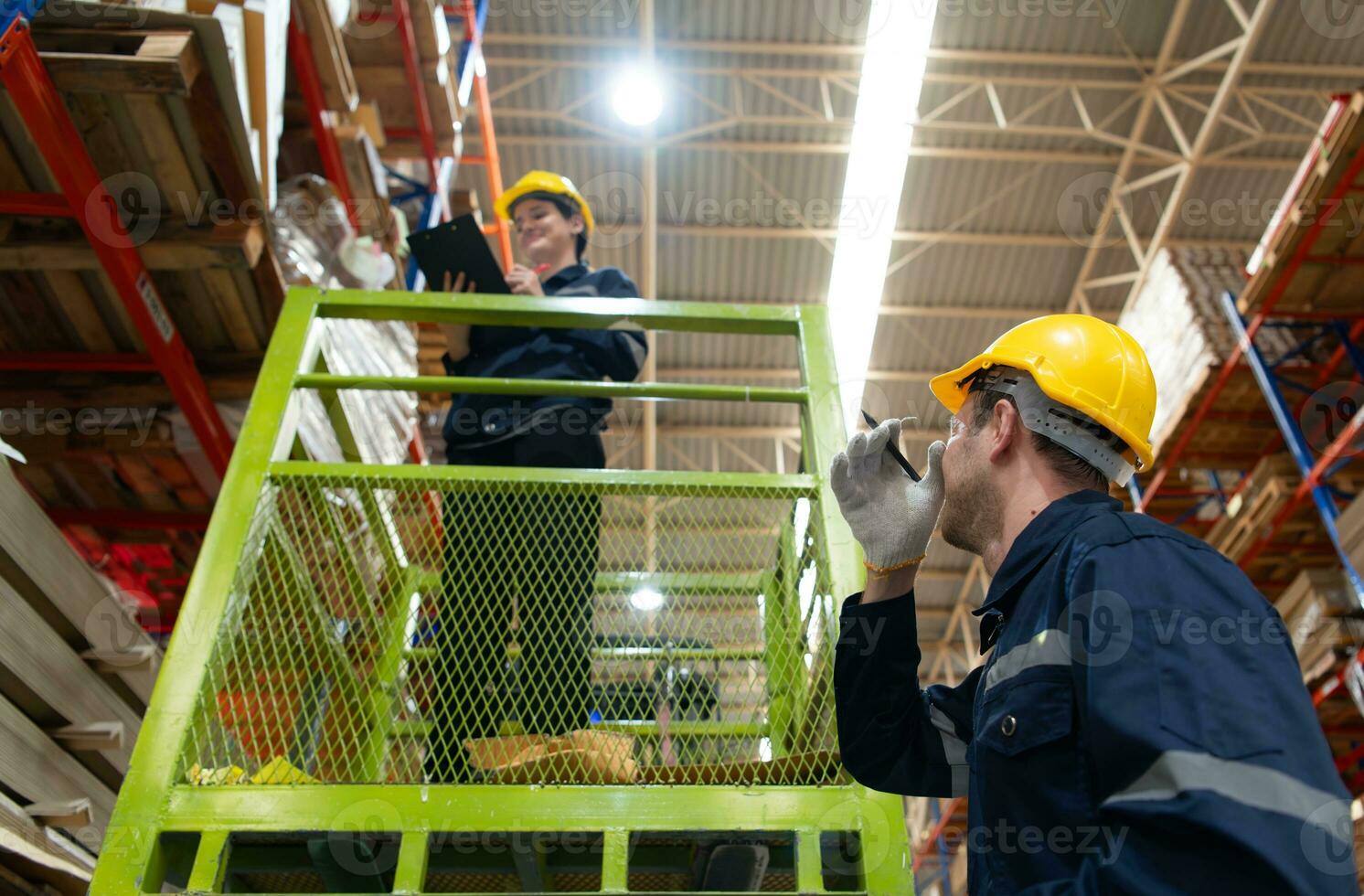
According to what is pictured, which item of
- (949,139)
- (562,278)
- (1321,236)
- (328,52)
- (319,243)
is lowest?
(562,278)

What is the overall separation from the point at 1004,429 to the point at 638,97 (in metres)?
10.5

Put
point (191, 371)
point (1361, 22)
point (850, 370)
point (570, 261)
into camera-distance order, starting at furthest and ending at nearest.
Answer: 1. point (850, 370)
2. point (1361, 22)
3. point (570, 261)
4. point (191, 371)

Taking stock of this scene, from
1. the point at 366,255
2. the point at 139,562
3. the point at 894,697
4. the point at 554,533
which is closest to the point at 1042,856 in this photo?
the point at 894,697

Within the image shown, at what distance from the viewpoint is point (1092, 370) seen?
7.20ft

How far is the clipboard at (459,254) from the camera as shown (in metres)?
3.63

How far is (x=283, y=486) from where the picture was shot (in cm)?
270

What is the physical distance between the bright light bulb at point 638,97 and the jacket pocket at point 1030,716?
11033mm

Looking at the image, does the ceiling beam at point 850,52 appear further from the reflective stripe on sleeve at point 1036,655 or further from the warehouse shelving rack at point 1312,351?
the reflective stripe on sleeve at point 1036,655

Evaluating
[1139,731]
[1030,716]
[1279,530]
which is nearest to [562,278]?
[1030,716]

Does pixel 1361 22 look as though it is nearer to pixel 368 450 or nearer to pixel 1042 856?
pixel 368 450

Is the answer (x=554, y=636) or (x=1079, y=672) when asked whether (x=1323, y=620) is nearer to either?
(x=554, y=636)

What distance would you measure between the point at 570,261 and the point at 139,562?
3564mm

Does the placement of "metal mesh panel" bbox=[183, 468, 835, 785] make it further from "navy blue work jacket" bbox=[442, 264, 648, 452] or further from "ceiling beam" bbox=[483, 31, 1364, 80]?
"ceiling beam" bbox=[483, 31, 1364, 80]

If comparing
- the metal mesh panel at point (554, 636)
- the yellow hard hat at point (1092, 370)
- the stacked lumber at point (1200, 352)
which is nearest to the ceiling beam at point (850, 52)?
the stacked lumber at point (1200, 352)
